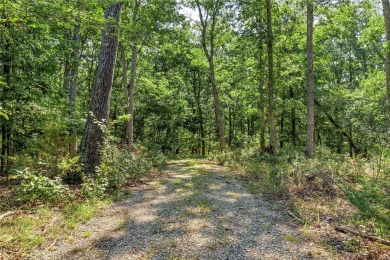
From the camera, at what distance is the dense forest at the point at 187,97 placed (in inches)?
195

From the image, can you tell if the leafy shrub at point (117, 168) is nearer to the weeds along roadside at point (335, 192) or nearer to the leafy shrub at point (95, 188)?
the leafy shrub at point (95, 188)

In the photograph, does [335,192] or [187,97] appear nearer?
[335,192]

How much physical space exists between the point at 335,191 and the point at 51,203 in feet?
19.6

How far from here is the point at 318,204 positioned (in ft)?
16.9

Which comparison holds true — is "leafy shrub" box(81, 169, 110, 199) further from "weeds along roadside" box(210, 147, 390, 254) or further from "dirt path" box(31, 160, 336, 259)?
"weeds along roadside" box(210, 147, 390, 254)

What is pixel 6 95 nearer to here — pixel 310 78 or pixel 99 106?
pixel 99 106

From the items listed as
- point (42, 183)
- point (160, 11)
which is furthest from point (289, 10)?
point (42, 183)

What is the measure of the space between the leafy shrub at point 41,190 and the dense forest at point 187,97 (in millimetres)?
26

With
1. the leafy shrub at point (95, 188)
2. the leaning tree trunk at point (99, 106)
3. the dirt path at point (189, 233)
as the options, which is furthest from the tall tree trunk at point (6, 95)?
the dirt path at point (189, 233)

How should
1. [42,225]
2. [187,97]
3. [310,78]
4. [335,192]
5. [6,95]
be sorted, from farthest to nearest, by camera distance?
1. [187,97]
2. [310,78]
3. [6,95]
4. [335,192]
5. [42,225]

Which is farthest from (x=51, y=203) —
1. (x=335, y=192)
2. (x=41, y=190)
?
(x=335, y=192)

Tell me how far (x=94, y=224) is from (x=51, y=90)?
5.27 m

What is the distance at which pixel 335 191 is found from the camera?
18.9 feet

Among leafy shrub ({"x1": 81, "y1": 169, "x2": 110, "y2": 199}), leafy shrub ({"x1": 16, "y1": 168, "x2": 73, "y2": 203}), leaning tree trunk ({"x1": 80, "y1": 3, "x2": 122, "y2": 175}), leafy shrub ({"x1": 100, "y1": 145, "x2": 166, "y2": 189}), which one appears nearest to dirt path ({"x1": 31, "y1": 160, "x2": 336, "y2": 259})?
leafy shrub ({"x1": 81, "y1": 169, "x2": 110, "y2": 199})
